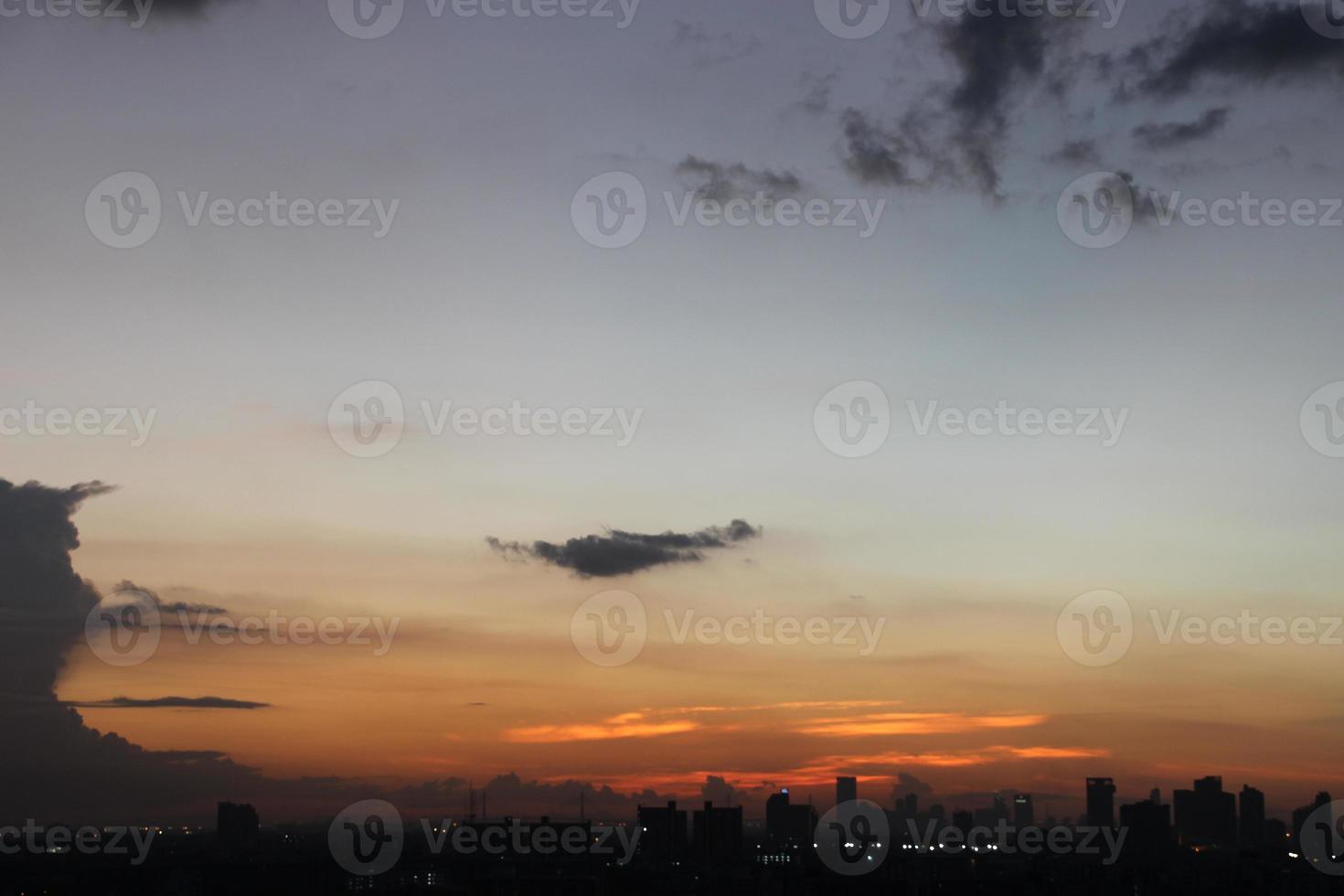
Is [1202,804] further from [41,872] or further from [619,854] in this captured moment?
[41,872]

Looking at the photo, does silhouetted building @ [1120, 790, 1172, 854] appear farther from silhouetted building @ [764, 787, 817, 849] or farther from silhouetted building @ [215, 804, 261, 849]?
silhouetted building @ [215, 804, 261, 849]

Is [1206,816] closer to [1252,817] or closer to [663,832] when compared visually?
[1252,817]

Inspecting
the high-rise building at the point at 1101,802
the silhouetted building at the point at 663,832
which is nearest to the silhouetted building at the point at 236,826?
the silhouetted building at the point at 663,832

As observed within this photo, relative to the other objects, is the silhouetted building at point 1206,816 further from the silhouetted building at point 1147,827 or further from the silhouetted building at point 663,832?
the silhouetted building at point 663,832

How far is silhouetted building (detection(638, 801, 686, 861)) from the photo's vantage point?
100062 millimetres

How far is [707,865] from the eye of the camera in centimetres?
8800

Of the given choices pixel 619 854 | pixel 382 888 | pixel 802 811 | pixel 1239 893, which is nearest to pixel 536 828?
pixel 619 854

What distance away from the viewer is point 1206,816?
124438 mm

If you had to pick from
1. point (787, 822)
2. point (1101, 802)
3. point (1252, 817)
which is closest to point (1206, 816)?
point (1252, 817)

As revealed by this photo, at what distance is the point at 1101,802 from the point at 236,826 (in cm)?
7770

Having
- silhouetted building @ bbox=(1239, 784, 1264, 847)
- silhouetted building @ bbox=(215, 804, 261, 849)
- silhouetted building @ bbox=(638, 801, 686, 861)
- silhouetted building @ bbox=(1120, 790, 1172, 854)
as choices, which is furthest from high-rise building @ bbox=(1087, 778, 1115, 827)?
silhouetted building @ bbox=(215, 804, 261, 849)

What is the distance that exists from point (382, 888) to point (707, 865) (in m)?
25.9

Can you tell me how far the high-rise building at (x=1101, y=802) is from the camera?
106 metres

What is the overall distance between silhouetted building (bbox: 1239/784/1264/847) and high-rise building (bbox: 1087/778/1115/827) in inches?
798
